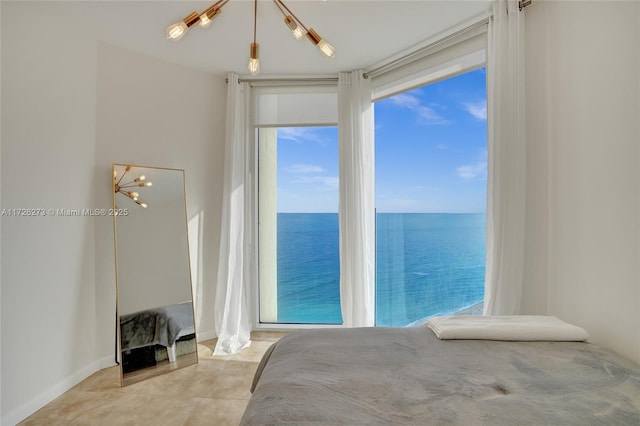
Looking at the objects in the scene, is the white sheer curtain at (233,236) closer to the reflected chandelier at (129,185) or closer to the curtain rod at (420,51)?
the reflected chandelier at (129,185)

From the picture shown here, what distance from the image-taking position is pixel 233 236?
3.08 meters

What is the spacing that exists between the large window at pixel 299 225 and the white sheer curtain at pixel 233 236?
0.35 meters

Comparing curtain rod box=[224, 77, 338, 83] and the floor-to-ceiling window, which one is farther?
curtain rod box=[224, 77, 338, 83]

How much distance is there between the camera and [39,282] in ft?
6.90

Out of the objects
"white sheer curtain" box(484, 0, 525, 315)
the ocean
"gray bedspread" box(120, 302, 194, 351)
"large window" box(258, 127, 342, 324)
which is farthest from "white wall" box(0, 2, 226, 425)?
"white sheer curtain" box(484, 0, 525, 315)

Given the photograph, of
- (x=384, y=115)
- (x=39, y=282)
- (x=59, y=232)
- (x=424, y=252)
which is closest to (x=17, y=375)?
(x=39, y=282)

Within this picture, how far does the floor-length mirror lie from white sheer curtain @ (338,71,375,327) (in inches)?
56.6

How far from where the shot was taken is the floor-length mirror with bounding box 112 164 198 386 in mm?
2498

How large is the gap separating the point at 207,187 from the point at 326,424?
275 cm

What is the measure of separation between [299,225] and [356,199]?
0.77 meters

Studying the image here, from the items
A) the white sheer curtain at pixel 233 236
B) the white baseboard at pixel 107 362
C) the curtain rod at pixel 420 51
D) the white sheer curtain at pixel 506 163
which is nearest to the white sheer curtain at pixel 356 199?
the curtain rod at pixel 420 51

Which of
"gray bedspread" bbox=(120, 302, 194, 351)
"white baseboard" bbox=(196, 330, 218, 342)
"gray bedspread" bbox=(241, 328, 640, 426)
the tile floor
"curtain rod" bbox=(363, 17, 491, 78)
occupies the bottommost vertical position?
the tile floor

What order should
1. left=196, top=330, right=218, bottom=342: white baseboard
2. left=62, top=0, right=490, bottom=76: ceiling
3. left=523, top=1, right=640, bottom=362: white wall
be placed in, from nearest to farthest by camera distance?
left=523, top=1, right=640, bottom=362: white wall, left=62, top=0, right=490, bottom=76: ceiling, left=196, top=330, right=218, bottom=342: white baseboard

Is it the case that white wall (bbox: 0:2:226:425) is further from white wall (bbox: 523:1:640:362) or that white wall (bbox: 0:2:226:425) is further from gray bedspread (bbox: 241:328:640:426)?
white wall (bbox: 523:1:640:362)
